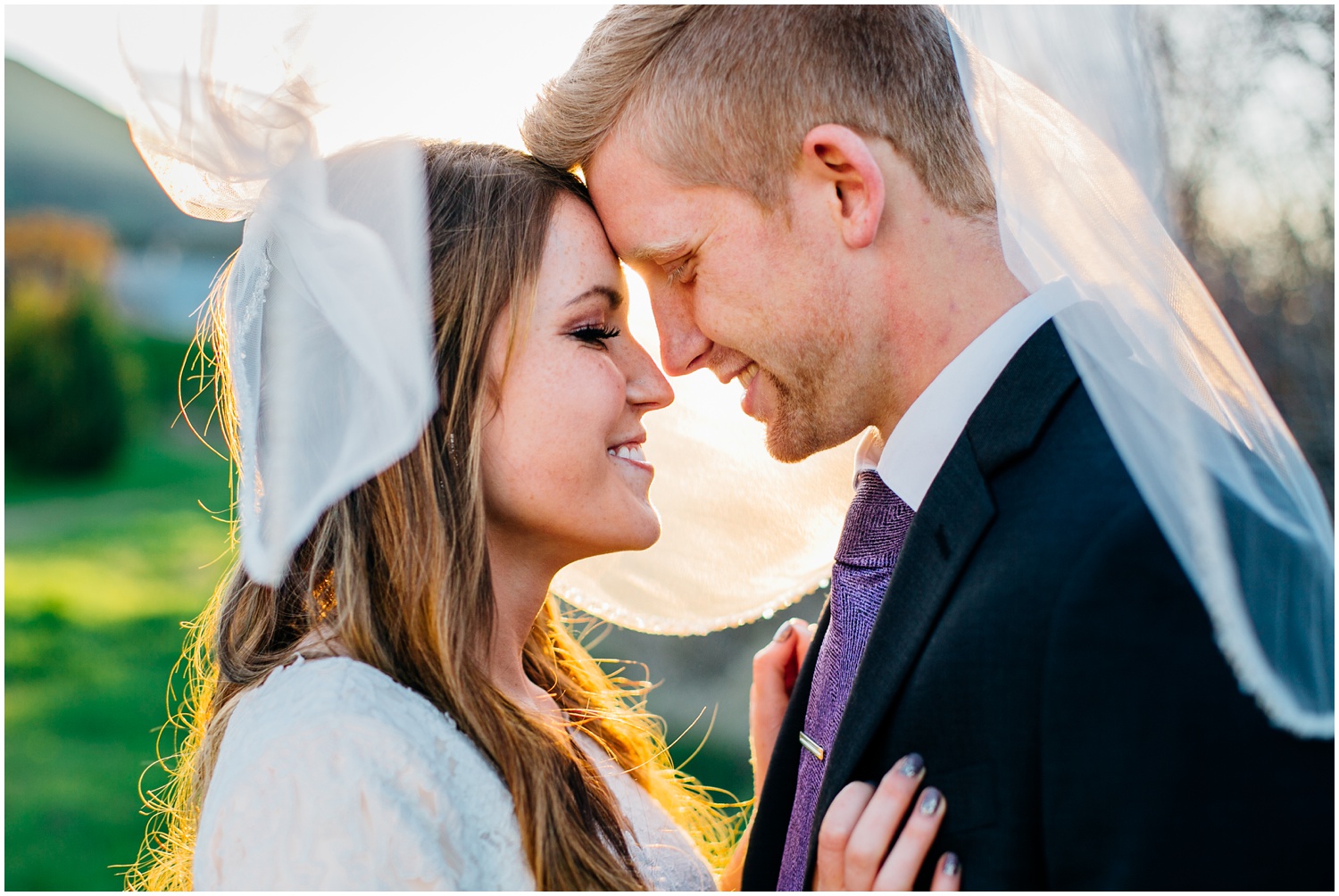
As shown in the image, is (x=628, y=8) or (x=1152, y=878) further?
(x=628, y=8)

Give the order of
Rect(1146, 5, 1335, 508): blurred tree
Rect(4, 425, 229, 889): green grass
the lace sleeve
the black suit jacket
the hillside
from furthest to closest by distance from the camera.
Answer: the hillside, Rect(4, 425, 229, 889): green grass, Rect(1146, 5, 1335, 508): blurred tree, the lace sleeve, the black suit jacket

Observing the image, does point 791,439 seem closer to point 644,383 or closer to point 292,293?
point 644,383

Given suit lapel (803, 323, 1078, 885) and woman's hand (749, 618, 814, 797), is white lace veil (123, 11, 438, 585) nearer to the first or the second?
suit lapel (803, 323, 1078, 885)

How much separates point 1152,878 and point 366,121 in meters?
2.12

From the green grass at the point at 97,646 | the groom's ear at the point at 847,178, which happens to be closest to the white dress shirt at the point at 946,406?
the groom's ear at the point at 847,178

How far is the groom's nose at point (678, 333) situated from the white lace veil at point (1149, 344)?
84 centimetres

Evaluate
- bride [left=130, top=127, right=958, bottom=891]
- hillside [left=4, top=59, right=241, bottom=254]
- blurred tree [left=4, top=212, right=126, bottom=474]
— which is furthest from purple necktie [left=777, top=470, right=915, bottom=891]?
hillside [left=4, top=59, right=241, bottom=254]

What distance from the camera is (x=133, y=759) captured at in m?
7.25

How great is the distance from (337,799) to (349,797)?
0.07ft

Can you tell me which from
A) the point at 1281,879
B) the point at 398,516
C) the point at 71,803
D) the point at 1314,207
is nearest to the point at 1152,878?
the point at 1281,879

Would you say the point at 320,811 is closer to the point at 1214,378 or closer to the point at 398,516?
the point at 398,516

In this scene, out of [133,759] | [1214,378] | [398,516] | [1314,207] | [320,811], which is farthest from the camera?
[133,759]

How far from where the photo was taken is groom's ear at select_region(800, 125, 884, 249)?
7.25 feet

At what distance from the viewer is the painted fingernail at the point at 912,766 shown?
1768 millimetres
